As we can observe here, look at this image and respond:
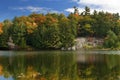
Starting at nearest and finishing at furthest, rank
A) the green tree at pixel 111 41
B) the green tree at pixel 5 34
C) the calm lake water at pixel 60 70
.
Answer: the calm lake water at pixel 60 70 → the green tree at pixel 5 34 → the green tree at pixel 111 41

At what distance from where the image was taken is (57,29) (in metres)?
137

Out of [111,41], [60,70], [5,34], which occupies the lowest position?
[111,41]

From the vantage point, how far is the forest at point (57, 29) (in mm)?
135250

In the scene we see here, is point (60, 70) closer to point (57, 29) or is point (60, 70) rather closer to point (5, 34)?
point (57, 29)

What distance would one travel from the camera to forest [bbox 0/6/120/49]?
444 ft

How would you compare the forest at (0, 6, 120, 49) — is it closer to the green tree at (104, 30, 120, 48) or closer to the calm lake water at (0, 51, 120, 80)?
the green tree at (104, 30, 120, 48)

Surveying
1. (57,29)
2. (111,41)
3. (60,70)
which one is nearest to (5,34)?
(57,29)

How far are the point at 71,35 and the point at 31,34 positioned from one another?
56.3ft

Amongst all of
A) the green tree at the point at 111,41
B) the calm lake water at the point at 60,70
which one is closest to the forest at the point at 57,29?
the green tree at the point at 111,41

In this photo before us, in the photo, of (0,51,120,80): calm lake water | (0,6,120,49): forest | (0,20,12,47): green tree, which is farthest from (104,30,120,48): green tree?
(0,51,120,80): calm lake water

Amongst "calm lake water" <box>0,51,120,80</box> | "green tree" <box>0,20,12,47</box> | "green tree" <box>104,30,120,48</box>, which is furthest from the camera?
"green tree" <box>104,30,120,48</box>

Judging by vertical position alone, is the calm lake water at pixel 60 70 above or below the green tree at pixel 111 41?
above

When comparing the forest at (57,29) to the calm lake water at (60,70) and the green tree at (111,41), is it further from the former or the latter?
the calm lake water at (60,70)

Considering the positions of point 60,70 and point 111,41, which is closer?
point 60,70
